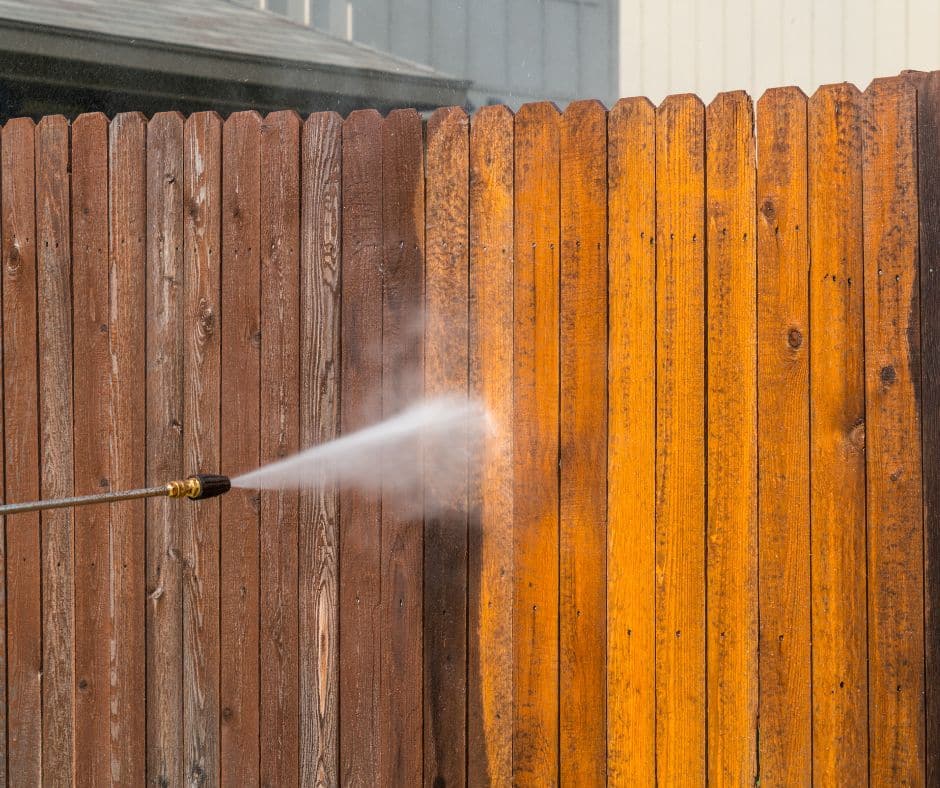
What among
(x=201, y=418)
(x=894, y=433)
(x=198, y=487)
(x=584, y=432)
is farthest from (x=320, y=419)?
(x=894, y=433)

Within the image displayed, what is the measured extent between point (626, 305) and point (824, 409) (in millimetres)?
585

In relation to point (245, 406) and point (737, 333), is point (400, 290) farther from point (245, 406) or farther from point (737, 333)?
point (737, 333)

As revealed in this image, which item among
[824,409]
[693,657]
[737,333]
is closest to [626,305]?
[737,333]

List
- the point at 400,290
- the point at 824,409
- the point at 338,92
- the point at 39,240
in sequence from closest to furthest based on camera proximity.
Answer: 1. the point at 824,409
2. the point at 400,290
3. the point at 39,240
4. the point at 338,92

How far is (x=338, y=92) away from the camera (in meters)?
5.34

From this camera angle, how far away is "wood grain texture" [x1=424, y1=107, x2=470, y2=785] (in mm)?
3180

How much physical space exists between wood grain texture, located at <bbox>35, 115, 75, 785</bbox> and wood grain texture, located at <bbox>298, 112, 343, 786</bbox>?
2.94 feet

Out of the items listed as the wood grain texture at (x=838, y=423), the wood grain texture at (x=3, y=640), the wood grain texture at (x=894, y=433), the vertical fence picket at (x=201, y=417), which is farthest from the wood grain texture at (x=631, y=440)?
the wood grain texture at (x=3, y=640)

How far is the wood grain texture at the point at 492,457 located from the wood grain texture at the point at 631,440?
30 centimetres

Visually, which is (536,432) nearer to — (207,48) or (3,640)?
(3,640)

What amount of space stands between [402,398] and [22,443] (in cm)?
144

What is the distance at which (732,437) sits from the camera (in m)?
2.90

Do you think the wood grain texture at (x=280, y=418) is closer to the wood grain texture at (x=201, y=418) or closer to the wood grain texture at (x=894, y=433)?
the wood grain texture at (x=201, y=418)

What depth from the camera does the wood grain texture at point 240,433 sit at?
3418mm
